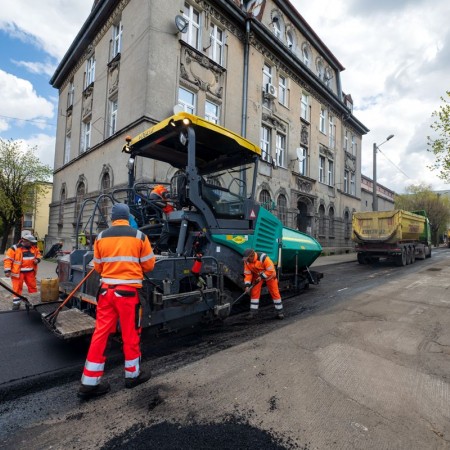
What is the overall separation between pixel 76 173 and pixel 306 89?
15311 millimetres

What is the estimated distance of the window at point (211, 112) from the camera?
13711 millimetres

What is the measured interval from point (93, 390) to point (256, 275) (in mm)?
3119

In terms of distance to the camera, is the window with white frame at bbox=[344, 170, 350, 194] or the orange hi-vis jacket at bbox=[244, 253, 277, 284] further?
the window with white frame at bbox=[344, 170, 350, 194]

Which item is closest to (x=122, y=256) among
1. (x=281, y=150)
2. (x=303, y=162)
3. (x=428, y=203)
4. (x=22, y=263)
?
(x=22, y=263)

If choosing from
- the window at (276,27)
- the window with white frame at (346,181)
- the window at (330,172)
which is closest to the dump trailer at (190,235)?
the window at (276,27)

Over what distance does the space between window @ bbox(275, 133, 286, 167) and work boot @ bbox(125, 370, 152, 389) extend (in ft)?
52.8

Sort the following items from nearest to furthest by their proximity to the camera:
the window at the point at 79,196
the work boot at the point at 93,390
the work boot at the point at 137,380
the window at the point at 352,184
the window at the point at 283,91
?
1. the work boot at the point at 93,390
2. the work boot at the point at 137,380
3. the window at the point at 79,196
4. the window at the point at 283,91
5. the window at the point at 352,184

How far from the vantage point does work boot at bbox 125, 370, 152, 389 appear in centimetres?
298

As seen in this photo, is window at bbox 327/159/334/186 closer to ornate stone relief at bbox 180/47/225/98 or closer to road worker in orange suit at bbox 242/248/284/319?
ornate stone relief at bbox 180/47/225/98

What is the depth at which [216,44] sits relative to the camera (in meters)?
14.1

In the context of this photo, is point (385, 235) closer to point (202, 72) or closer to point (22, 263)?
point (202, 72)

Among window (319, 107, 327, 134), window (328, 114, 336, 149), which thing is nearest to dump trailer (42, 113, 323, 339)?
window (319, 107, 327, 134)

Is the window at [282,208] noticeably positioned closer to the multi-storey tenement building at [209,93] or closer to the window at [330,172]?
the multi-storey tenement building at [209,93]

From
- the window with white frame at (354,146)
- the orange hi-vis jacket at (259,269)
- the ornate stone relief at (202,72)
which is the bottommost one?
the orange hi-vis jacket at (259,269)
